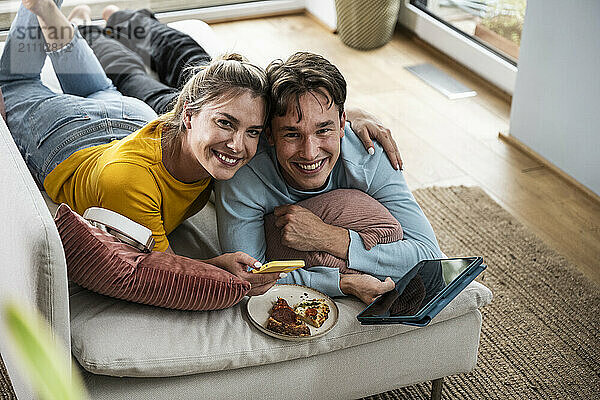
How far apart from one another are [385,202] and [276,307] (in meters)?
0.41

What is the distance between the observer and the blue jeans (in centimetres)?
192

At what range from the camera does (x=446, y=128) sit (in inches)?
126

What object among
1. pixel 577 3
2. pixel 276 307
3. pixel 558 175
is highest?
pixel 577 3

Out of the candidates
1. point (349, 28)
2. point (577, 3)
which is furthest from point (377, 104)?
point (577, 3)

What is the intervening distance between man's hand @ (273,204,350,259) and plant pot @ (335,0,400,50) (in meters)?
2.47

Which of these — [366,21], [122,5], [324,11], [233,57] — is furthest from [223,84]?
[324,11]

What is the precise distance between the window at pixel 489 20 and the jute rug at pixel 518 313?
1.04 meters

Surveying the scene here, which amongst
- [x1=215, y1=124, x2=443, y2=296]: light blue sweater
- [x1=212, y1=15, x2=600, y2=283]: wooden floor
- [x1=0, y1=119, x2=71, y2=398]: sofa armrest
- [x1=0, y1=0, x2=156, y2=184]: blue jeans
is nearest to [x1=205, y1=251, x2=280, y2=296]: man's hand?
[x1=215, y1=124, x2=443, y2=296]: light blue sweater

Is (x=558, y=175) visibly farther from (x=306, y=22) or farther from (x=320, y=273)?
(x=306, y=22)

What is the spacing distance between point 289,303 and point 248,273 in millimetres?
119

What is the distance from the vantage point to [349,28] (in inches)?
154

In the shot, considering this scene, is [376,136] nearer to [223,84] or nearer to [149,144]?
[223,84]

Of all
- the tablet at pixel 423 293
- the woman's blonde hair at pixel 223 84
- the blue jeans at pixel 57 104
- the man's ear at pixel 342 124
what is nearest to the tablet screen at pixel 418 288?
the tablet at pixel 423 293

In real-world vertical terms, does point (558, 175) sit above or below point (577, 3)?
below
